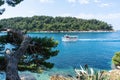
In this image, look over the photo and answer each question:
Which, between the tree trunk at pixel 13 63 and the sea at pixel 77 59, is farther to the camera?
the sea at pixel 77 59

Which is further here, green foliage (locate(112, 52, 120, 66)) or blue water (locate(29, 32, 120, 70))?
blue water (locate(29, 32, 120, 70))

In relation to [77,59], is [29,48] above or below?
above

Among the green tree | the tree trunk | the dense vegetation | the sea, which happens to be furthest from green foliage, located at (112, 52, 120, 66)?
the dense vegetation

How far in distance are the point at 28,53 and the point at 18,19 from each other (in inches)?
6888

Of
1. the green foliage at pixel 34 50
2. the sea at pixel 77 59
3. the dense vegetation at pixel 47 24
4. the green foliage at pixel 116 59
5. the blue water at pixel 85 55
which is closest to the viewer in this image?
the green foliage at pixel 34 50

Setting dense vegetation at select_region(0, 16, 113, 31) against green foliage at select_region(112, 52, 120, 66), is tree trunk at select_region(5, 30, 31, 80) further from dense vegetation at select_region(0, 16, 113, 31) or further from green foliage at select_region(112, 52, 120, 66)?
dense vegetation at select_region(0, 16, 113, 31)

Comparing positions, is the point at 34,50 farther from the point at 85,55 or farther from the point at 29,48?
the point at 85,55

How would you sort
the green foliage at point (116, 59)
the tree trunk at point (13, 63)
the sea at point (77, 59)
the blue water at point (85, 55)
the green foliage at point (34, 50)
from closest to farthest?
the tree trunk at point (13, 63)
the green foliage at point (34, 50)
the green foliage at point (116, 59)
the sea at point (77, 59)
the blue water at point (85, 55)

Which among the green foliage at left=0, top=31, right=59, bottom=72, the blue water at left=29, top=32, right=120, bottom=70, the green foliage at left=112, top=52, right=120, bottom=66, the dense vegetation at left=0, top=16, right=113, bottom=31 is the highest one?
the green foliage at left=0, top=31, right=59, bottom=72

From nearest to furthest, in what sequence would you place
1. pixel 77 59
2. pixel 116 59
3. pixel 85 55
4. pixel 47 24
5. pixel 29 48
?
pixel 29 48, pixel 116 59, pixel 77 59, pixel 85 55, pixel 47 24

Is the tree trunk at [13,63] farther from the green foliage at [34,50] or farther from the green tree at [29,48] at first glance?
the green foliage at [34,50]

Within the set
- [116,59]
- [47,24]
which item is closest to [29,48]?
[116,59]

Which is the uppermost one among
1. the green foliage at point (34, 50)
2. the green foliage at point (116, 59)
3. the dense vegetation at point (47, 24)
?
the green foliage at point (34, 50)

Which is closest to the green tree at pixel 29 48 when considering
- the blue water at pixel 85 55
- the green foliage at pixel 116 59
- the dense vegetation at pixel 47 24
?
the green foliage at pixel 116 59
